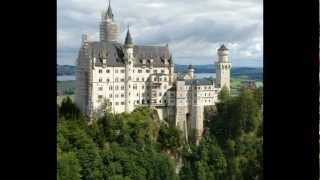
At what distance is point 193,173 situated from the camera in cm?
113

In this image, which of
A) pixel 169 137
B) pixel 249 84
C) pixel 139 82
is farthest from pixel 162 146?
pixel 249 84

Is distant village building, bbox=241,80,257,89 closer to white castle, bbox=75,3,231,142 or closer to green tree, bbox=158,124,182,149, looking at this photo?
white castle, bbox=75,3,231,142

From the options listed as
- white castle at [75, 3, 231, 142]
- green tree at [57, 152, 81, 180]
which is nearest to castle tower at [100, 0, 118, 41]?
white castle at [75, 3, 231, 142]

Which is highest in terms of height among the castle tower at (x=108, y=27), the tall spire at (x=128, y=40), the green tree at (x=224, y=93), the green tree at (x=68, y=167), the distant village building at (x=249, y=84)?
the castle tower at (x=108, y=27)

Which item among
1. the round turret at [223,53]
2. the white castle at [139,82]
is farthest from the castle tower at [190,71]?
the round turret at [223,53]

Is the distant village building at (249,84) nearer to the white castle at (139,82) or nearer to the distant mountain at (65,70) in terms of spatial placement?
the white castle at (139,82)

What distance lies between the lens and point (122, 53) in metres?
1.27

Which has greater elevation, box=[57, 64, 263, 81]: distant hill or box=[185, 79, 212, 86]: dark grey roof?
box=[57, 64, 263, 81]: distant hill

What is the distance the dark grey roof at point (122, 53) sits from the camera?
46.5 inches

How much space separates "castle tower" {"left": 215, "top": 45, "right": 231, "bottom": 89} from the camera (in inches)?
46.0
